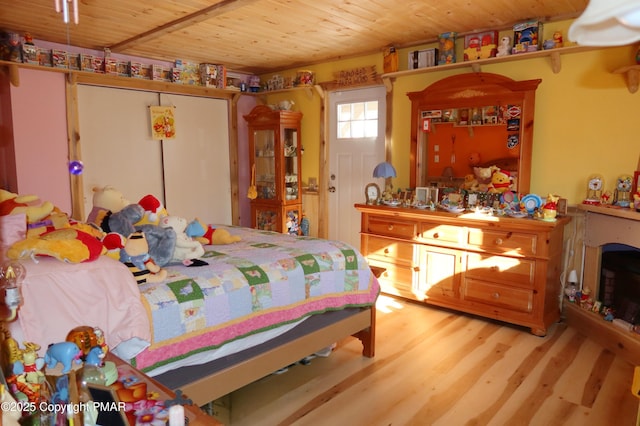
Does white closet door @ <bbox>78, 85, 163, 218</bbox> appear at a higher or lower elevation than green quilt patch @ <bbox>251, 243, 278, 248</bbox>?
higher

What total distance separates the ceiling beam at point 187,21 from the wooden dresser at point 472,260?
1926 millimetres

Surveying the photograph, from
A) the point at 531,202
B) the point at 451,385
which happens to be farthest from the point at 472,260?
the point at 451,385

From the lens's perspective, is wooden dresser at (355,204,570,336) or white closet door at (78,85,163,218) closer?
wooden dresser at (355,204,570,336)

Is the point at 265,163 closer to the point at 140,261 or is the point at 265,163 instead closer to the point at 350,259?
the point at 350,259

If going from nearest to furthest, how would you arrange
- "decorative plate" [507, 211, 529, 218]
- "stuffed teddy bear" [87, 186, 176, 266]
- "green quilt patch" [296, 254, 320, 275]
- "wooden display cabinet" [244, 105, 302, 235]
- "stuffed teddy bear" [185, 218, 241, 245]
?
"stuffed teddy bear" [87, 186, 176, 266]
"green quilt patch" [296, 254, 320, 275]
"stuffed teddy bear" [185, 218, 241, 245]
"decorative plate" [507, 211, 529, 218]
"wooden display cabinet" [244, 105, 302, 235]

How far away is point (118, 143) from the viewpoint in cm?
437

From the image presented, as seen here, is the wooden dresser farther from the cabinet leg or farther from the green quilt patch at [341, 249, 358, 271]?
the green quilt patch at [341, 249, 358, 271]

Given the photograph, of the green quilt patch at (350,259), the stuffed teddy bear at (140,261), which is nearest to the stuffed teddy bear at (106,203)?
the stuffed teddy bear at (140,261)

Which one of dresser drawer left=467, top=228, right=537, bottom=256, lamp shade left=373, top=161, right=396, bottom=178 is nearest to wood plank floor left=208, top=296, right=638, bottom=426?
dresser drawer left=467, top=228, right=537, bottom=256

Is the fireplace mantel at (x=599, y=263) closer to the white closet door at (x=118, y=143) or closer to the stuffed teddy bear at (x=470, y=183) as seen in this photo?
the stuffed teddy bear at (x=470, y=183)

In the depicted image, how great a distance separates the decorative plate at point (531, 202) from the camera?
329cm

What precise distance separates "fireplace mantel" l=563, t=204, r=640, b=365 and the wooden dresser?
0.17m

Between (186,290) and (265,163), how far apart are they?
133 inches

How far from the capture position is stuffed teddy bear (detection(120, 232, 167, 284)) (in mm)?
1902
